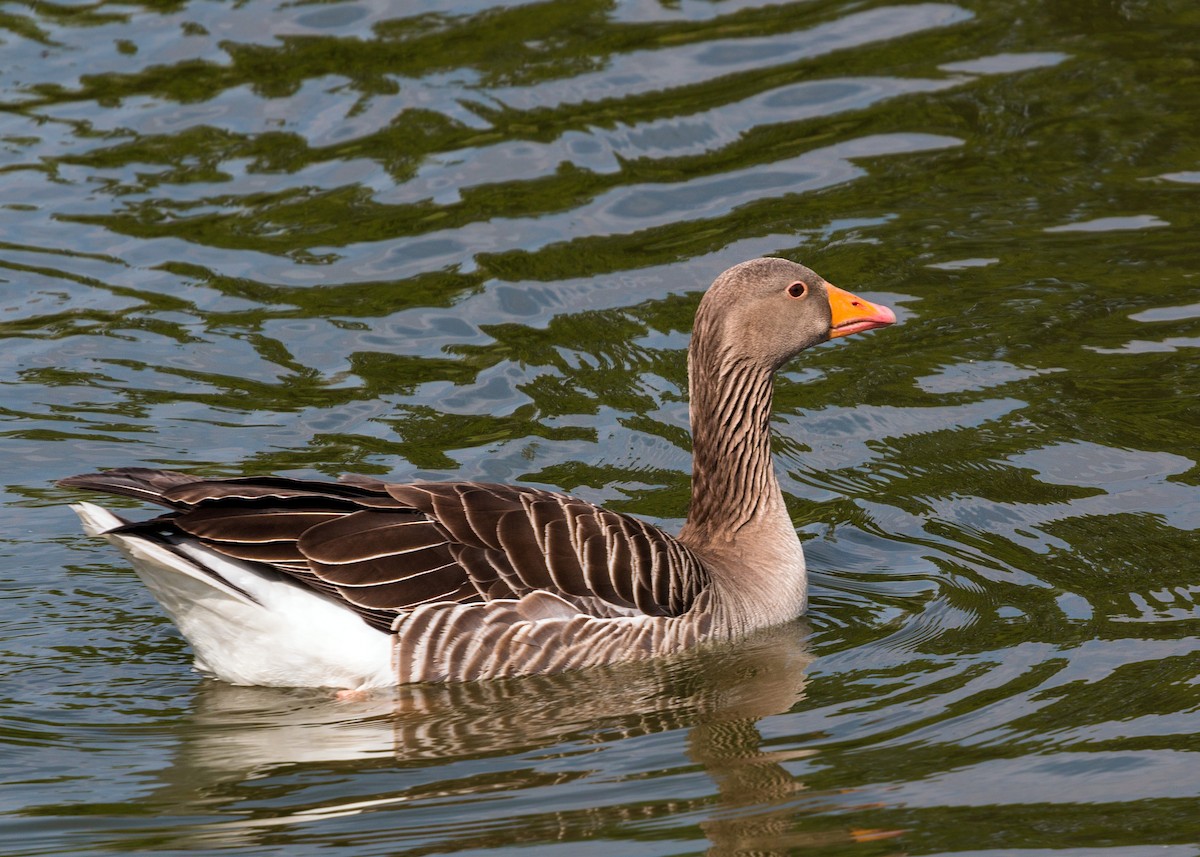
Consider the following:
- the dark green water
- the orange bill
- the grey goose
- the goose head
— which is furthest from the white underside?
the orange bill

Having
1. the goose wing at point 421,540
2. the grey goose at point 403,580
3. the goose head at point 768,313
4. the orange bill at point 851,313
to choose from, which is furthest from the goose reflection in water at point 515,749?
the orange bill at point 851,313

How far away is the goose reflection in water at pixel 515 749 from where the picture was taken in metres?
7.28

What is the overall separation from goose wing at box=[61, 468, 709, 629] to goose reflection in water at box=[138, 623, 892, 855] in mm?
449

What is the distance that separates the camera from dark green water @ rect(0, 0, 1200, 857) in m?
7.64

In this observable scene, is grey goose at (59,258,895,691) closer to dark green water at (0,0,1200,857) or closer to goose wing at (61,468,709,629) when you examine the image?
goose wing at (61,468,709,629)

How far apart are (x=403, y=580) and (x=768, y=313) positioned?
265 cm

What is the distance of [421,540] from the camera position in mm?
8953

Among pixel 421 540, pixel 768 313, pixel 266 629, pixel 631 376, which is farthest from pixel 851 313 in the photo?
pixel 266 629

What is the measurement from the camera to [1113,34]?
17234 mm

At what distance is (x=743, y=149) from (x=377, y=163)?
10.8ft

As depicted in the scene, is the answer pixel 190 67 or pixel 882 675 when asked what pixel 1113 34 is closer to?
pixel 190 67

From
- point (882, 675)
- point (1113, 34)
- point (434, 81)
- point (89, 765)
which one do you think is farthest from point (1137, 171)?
point (89, 765)

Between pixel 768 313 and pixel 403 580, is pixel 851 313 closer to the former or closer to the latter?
pixel 768 313

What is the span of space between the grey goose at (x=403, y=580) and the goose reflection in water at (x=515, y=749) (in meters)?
0.15
